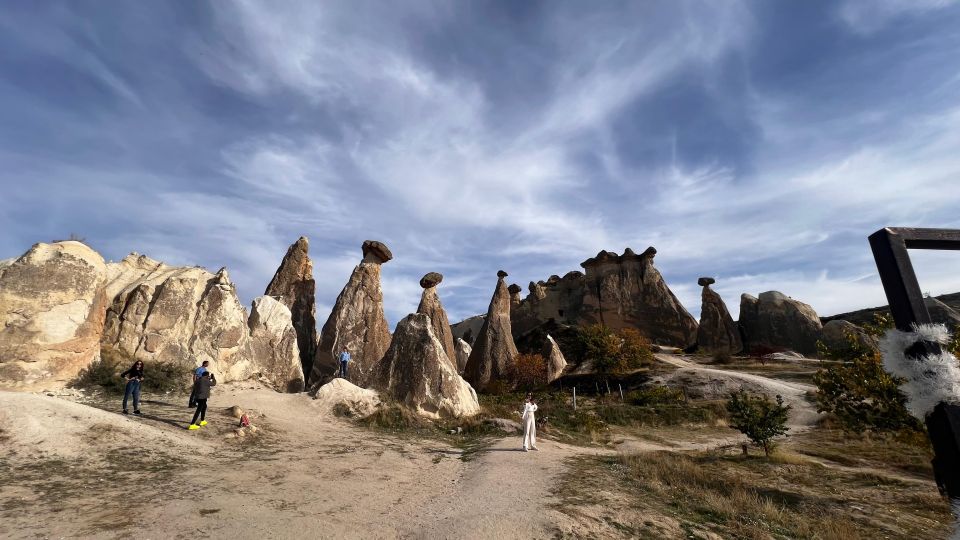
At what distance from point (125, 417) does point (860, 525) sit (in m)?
13.2

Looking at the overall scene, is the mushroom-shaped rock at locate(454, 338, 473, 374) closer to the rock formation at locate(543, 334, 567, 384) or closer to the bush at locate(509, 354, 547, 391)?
the rock formation at locate(543, 334, 567, 384)

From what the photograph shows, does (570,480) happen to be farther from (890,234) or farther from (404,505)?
(890,234)

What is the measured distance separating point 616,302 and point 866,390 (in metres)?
42.7

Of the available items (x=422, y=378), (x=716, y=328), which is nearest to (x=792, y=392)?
(x=422, y=378)

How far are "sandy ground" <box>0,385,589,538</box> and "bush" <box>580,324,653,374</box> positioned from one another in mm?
18642

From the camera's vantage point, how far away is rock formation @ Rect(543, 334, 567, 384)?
32534 millimetres

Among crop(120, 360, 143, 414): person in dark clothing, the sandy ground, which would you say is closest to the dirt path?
the sandy ground

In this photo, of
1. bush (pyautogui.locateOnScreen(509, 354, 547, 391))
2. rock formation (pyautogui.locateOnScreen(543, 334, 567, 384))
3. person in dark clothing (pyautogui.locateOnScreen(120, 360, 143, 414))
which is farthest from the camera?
rock formation (pyautogui.locateOnScreen(543, 334, 567, 384))

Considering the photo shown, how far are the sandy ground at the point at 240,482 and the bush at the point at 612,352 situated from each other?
18642 mm

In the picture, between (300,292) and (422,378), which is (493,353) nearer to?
(300,292)

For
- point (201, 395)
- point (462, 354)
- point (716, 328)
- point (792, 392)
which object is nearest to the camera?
point (201, 395)

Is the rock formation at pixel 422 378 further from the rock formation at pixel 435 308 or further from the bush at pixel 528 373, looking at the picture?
the rock formation at pixel 435 308

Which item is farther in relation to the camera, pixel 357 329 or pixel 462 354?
pixel 462 354

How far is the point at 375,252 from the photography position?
26.3 meters
